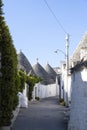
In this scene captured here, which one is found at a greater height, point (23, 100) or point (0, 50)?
point (0, 50)

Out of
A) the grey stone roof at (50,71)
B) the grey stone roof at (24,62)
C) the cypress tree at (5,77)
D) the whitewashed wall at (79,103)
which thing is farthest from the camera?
the grey stone roof at (50,71)

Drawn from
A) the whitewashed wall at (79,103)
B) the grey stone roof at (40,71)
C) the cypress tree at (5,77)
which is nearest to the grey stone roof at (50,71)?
the grey stone roof at (40,71)

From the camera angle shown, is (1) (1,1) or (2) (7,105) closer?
(1) (1,1)

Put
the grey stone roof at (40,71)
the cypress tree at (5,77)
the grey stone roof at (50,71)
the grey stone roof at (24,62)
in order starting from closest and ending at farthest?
the cypress tree at (5,77)
the grey stone roof at (24,62)
the grey stone roof at (40,71)
the grey stone roof at (50,71)

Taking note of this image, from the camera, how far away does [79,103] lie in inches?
576

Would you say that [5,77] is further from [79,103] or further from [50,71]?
[50,71]

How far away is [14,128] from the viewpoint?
18.5 meters

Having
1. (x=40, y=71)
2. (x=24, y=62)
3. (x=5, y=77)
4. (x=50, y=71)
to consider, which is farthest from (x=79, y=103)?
(x=50, y=71)

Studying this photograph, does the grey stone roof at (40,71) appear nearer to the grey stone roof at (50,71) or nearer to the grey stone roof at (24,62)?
the grey stone roof at (50,71)

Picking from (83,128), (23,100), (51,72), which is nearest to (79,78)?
(83,128)

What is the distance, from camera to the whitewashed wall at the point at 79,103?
13.9m

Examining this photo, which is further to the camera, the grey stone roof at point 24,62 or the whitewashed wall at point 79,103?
the grey stone roof at point 24,62

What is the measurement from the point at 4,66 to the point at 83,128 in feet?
16.1

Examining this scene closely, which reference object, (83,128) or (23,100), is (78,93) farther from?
(23,100)
